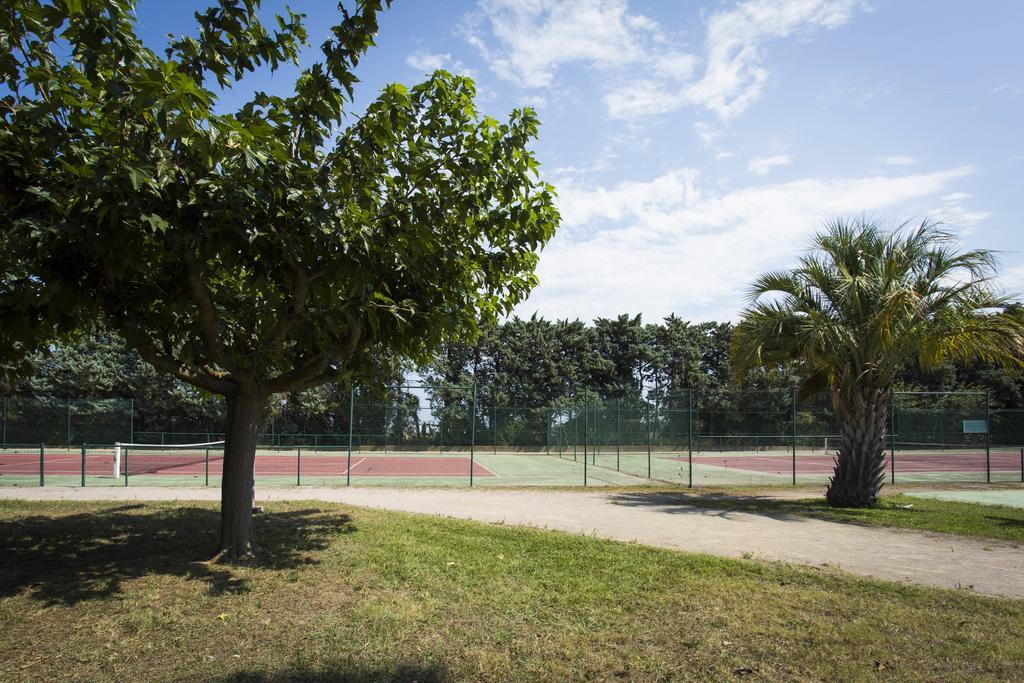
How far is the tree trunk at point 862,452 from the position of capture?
13102 mm

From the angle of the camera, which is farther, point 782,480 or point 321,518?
point 782,480

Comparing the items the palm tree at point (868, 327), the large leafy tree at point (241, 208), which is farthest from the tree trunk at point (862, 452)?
the large leafy tree at point (241, 208)

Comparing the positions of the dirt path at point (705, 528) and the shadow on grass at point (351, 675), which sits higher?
the shadow on grass at point (351, 675)

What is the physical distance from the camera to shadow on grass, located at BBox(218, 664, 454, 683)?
4109mm

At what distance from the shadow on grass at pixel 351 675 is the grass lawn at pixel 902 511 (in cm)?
942

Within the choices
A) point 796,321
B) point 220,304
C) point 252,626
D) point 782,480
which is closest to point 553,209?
point 220,304

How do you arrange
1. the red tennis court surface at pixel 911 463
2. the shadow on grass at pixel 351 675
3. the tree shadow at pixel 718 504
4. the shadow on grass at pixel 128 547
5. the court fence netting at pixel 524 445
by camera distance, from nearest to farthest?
the shadow on grass at pixel 351 675 < the shadow on grass at pixel 128 547 < the tree shadow at pixel 718 504 < the court fence netting at pixel 524 445 < the red tennis court surface at pixel 911 463

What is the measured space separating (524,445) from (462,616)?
25.7m

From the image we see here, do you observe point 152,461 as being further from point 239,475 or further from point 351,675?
point 351,675

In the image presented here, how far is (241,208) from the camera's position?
17.1 feet

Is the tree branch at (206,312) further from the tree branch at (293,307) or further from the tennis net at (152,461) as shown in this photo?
the tennis net at (152,461)

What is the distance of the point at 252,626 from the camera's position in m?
5.09

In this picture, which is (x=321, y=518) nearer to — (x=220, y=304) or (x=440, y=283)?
(x=220, y=304)

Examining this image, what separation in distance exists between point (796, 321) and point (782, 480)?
334 inches
